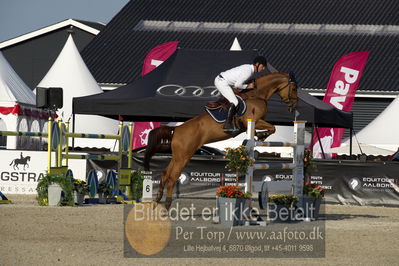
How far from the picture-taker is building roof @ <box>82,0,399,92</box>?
145 feet

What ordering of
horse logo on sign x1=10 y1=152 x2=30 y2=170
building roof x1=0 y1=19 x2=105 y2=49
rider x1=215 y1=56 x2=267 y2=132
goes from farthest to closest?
building roof x1=0 y1=19 x2=105 y2=49 → horse logo on sign x1=10 y1=152 x2=30 y2=170 → rider x1=215 y1=56 x2=267 y2=132

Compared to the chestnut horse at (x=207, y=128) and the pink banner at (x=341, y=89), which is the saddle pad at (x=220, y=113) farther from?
the pink banner at (x=341, y=89)

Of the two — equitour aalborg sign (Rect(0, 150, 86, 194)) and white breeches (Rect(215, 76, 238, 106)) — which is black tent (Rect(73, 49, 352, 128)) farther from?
white breeches (Rect(215, 76, 238, 106))

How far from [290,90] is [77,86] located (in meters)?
18.5

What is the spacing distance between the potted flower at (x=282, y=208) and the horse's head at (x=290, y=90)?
160 centimetres

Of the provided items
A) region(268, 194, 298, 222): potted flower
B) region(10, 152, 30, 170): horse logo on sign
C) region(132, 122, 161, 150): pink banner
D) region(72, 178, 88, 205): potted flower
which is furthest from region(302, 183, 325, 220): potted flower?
region(132, 122, 161, 150): pink banner

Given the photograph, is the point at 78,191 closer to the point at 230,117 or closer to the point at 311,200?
the point at 230,117

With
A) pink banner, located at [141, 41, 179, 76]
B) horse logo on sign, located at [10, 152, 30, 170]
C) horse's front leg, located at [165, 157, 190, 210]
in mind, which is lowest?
horse's front leg, located at [165, 157, 190, 210]

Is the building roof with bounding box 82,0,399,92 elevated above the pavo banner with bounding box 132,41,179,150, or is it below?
above

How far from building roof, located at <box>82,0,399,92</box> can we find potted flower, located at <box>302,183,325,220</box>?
26531mm

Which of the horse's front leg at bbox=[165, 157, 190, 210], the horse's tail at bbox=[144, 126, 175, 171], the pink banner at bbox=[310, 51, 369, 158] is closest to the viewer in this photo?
the horse's front leg at bbox=[165, 157, 190, 210]

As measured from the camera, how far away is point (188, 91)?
73.2ft

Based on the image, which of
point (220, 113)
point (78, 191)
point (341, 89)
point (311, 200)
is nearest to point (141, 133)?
point (341, 89)

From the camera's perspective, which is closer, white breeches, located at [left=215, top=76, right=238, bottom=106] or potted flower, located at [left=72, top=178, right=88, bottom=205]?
white breeches, located at [left=215, top=76, right=238, bottom=106]
